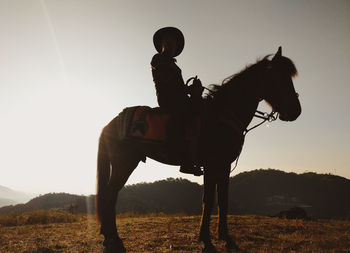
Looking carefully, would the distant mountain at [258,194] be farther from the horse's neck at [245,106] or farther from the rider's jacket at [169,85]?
the horse's neck at [245,106]

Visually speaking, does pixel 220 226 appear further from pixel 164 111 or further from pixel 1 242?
pixel 1 242

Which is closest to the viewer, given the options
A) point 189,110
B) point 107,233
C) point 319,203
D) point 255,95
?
point 107,233

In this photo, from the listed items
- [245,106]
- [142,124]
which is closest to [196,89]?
[245,106]

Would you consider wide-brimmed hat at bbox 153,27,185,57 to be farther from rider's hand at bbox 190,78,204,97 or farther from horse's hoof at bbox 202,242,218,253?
horse's hoof at bbox 202,242,218,253

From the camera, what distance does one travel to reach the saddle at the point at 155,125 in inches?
161

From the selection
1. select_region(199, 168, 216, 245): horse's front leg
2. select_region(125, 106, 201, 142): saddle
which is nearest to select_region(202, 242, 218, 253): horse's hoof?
select_region(199, 168, 216, 245): horse's front leg

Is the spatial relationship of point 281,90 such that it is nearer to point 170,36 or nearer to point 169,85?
point 169,85

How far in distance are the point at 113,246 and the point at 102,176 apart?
126 centimetres

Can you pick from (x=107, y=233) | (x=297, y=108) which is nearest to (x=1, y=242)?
(x=107, y=233)

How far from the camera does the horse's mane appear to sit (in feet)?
14.7

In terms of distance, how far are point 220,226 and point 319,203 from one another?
151 feet

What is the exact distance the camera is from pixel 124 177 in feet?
13.8

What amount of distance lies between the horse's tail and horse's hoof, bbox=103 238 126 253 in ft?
1.51

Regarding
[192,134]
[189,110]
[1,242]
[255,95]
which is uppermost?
[255,95]
